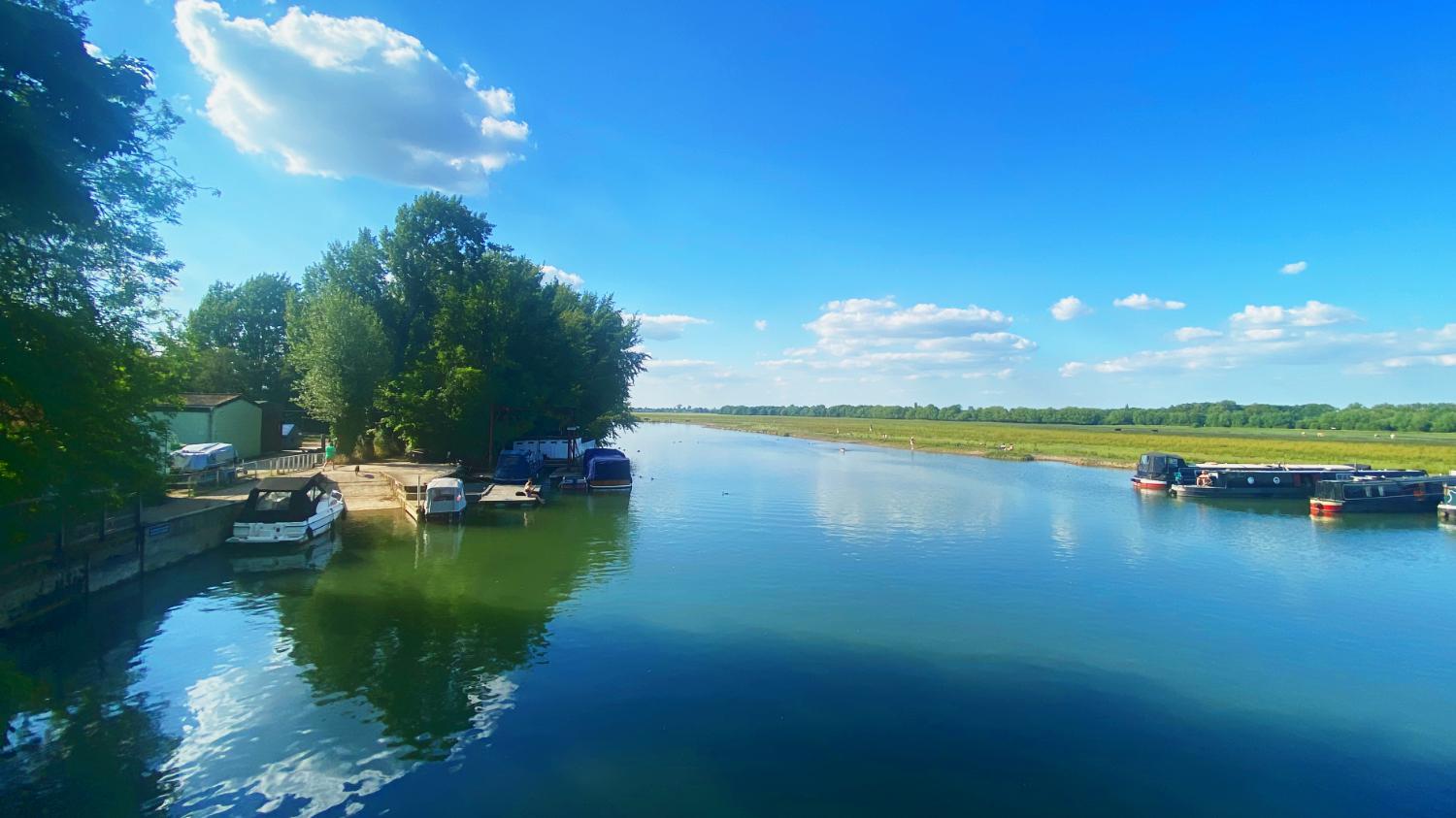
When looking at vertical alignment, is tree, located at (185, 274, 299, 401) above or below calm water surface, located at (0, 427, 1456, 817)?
above

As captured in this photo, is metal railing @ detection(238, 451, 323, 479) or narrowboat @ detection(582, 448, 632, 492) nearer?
metal railing @ detection(238, 451, 323, 479)

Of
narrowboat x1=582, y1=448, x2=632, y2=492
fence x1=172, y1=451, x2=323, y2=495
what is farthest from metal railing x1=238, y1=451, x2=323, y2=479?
narrowboat x1=582, y1=448, x2=632, y2=492

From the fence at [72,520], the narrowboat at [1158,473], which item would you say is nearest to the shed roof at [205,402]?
→ the fence at [72,520]

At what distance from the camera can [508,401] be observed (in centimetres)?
5144

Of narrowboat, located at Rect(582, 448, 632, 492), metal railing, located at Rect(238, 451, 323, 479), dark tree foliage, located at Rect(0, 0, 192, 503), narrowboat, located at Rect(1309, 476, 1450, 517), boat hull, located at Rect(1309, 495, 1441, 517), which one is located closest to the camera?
dark tree foliage, located at Rect(0, 0, 192, 503)

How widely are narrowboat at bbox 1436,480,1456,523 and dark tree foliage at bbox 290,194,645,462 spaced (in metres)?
63.1

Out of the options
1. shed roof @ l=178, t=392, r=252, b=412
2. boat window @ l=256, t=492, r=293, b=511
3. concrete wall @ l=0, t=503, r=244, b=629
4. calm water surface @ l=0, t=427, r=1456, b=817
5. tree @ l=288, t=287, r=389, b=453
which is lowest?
calm water surface @ l=0, t=427, r=1456, b=817

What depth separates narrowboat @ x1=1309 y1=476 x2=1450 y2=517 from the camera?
4803 cm

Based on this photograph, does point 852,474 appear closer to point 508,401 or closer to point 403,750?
point 508,401

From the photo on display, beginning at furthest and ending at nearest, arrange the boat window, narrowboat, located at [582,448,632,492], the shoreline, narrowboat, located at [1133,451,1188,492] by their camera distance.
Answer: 1. the shoreline
2. narrowboat, located at [1133,451,1188,492]
3. narrowboat, located at [582,448,632,492]
4. the boat window

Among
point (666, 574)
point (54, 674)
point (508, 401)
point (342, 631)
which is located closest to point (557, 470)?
point (508, 401)

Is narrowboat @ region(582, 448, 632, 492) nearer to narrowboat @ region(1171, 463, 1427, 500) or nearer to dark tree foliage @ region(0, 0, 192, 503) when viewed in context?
dark tree foliage @ region(0, 0, 192, 503)

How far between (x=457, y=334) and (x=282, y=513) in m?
24.9

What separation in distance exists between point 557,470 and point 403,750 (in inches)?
1788
